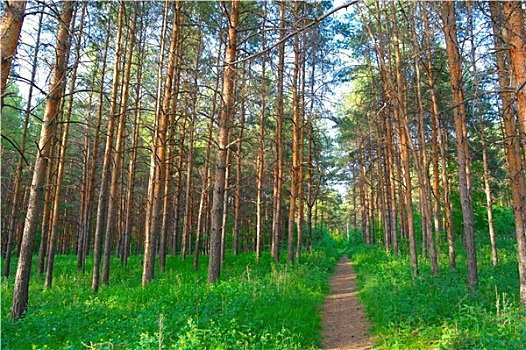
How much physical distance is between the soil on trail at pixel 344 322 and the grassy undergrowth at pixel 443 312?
0.79 ft

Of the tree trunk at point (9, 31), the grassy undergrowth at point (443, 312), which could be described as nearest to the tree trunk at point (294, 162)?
the grassy undergrowth at point (443, 312)

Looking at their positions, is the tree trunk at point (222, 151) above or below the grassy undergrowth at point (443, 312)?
above

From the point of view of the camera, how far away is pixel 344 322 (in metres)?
7.64

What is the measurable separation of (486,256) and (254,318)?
520 inches

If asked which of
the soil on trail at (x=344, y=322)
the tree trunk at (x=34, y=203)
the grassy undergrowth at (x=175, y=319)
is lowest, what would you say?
the soil on trail at (x=344, y=322)

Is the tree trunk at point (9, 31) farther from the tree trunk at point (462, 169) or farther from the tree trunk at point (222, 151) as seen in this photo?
the tree trunk at point (462, 169)

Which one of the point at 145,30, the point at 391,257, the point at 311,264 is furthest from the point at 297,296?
the point at 145,30

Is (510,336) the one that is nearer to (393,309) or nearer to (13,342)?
(393,309)

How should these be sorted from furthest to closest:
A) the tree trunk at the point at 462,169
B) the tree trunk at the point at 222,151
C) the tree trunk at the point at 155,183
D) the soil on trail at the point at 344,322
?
the tree trunk at the point at 155,183 → the tree trunk at the point at 222,151 → the tree trunk at the point at 462,169 → the soil on trail at the point at 344,322

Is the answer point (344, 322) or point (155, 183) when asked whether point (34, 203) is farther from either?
point (344, 322)

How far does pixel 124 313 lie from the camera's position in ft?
21.5

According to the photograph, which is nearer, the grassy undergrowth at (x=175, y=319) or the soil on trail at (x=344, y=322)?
the grassy undergrowth at (x=175, y=319)

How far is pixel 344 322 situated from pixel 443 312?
80.1 inches

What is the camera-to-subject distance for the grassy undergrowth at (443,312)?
16.4 feet
